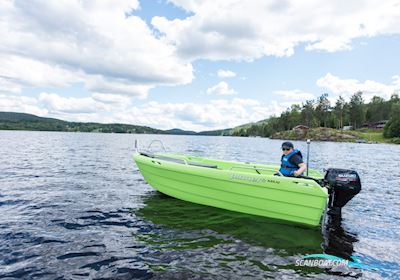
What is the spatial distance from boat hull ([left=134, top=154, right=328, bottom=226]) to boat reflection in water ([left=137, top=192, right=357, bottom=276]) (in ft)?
1.11

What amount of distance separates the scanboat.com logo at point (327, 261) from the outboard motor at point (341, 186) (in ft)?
7.79

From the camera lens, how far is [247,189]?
841cm

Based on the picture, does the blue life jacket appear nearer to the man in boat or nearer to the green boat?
the man in boat

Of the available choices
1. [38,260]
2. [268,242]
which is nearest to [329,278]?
[268,242]

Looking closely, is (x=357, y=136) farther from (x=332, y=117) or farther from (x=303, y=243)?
(x=303, y=243)

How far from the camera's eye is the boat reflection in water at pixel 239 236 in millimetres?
6223

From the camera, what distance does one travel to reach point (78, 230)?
720 cm

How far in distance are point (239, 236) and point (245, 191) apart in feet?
5.24

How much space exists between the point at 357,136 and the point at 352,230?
310ft

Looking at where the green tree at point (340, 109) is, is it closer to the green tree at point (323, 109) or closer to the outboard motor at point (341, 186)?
the green tree at point (323, 109)

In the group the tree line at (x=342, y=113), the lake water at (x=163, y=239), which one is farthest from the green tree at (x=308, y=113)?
the lake water at (x=163, y=239)

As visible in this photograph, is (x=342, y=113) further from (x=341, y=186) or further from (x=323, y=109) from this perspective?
(x=341, y=186)

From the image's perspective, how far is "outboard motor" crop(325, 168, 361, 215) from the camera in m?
8.03

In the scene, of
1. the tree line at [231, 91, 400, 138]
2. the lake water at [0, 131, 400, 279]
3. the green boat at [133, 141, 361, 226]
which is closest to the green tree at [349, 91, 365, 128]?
the tree line at [231, 91, 400, 138]
